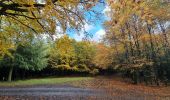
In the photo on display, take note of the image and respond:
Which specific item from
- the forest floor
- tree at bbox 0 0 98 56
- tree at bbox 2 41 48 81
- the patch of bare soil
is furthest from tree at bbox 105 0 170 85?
tree at bbox 0 0 98 56

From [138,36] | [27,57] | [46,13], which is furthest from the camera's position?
[27,57]

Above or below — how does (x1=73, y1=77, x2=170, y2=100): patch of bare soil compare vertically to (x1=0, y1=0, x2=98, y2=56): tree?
below

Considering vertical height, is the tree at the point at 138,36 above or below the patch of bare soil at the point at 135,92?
above

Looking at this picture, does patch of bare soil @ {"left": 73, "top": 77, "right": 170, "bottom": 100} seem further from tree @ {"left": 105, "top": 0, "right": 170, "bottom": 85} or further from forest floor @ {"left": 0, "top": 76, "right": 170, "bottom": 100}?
tree @ {"left": 105, "top": 0, "right": 170, "bottom": 85}

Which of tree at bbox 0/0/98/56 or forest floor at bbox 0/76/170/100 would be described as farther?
forest floor at bbox 0/76/170/100

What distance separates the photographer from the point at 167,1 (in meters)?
19.2

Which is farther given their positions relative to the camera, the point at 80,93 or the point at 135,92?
the point at 135,92

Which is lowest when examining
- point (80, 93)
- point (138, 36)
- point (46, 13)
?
point (80, 93)

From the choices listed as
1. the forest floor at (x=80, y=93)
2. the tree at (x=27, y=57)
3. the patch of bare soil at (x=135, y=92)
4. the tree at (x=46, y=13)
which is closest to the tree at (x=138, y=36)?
the patch of bare soil at (x=135, y=92)

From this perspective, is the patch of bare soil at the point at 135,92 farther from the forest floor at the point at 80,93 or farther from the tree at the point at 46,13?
the tree at the point at 46,13

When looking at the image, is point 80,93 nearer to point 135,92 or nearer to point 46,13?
point 135,92

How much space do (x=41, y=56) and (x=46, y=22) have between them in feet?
122

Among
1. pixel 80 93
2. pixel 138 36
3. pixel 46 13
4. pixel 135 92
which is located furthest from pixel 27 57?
pixel 46 13

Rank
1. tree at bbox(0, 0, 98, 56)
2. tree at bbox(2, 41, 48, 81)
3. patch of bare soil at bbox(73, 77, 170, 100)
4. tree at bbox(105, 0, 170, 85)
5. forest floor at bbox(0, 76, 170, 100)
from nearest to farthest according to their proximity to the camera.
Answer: tree at bbox(0, 0, 98, 56)
forest floor at bbox(0, 76, 170, 100)
patch of bare soil at bbox(73, 77, 170, 100)
tree at bbox(105, 0, 170, 85)
tree at bbox(2, 41, 48, 81)
